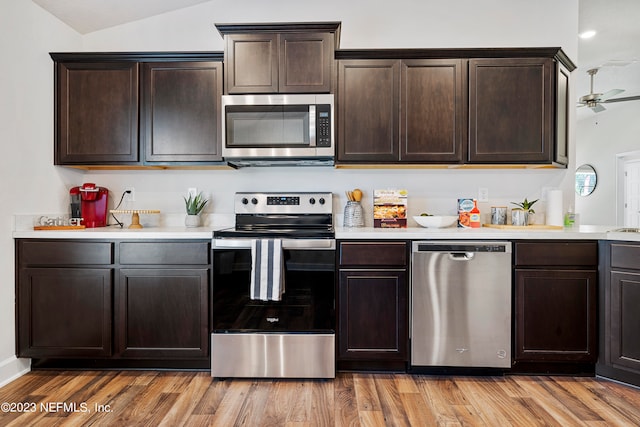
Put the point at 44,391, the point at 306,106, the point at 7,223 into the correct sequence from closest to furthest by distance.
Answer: the point at 44,391, the point at 7,223, the point at 306,106

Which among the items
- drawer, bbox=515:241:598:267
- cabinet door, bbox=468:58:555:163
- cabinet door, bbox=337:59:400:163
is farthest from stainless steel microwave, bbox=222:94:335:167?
drawer, bbox=515:241:598:267

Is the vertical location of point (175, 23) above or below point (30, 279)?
above

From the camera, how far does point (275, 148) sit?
2488 mm

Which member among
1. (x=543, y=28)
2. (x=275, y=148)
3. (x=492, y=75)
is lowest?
(x=275, y=148)

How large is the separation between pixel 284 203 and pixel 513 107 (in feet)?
5.81

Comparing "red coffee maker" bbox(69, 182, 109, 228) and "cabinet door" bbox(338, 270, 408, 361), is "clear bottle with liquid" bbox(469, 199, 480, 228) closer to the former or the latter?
"cabinet door" bbox(338, 270, 408, 361)

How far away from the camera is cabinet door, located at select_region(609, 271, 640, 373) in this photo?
214 cm

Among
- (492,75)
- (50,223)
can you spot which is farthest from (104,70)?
(492,75)

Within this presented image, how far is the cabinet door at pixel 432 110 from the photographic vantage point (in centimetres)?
255

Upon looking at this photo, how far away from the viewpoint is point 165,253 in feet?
7.57

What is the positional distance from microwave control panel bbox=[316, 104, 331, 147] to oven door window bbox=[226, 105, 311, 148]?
0.23ft

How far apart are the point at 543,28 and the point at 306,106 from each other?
2.04 m

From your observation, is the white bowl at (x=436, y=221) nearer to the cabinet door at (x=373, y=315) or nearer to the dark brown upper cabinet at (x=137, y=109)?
the cabinet door at (x=373, y=315)

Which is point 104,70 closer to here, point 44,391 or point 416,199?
point 44,391
